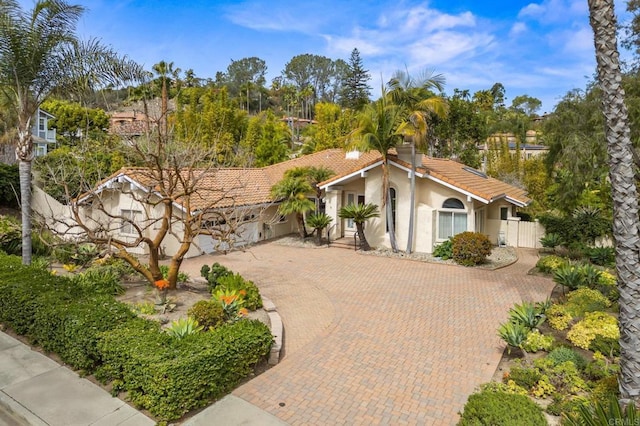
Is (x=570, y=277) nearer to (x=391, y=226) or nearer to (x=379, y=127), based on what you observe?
(x=391, y=226)

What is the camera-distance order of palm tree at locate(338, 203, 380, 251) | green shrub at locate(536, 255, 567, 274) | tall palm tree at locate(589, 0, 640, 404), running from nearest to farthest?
tall palm tree at locate(589, 0, 640, 404)
green shrub at locate(536, 255, 567, 274)
palm tree at locate(338, 203, 380, 251)

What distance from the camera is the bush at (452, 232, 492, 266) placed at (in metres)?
17.6

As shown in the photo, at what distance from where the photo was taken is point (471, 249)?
1762 centimetres

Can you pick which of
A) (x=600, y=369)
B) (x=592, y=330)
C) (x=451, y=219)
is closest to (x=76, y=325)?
(x=600, y=369)

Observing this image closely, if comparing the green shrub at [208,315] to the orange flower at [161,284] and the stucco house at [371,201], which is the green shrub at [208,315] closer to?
the orange flower at [161,284]

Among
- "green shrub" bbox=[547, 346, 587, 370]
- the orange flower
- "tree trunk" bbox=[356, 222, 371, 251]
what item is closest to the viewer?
"green shrub" bbox=[547, 346, 587, 370]

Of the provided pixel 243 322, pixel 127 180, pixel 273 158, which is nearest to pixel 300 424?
pixel 243 322

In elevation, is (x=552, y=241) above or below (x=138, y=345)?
above

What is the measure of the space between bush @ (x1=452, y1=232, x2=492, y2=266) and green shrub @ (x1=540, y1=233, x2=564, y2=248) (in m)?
4.10

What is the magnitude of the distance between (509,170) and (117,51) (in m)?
33.3

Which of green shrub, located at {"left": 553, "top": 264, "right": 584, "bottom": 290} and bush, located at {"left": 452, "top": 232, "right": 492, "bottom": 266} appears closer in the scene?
green shrub, located at {"left": 553, "top": 264, "right": 584, "bottom": 290}

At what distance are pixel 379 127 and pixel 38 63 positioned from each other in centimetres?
1346

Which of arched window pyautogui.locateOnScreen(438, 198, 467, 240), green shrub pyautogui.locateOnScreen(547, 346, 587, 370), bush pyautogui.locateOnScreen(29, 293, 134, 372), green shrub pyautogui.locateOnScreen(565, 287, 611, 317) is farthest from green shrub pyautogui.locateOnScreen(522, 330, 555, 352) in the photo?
arched window pyautogui.locateOnScreen(438, 198, 467, 240)

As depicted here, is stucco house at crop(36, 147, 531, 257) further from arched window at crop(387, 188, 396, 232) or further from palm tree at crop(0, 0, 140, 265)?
palm tree at crop(0, 0, 140, 265)
